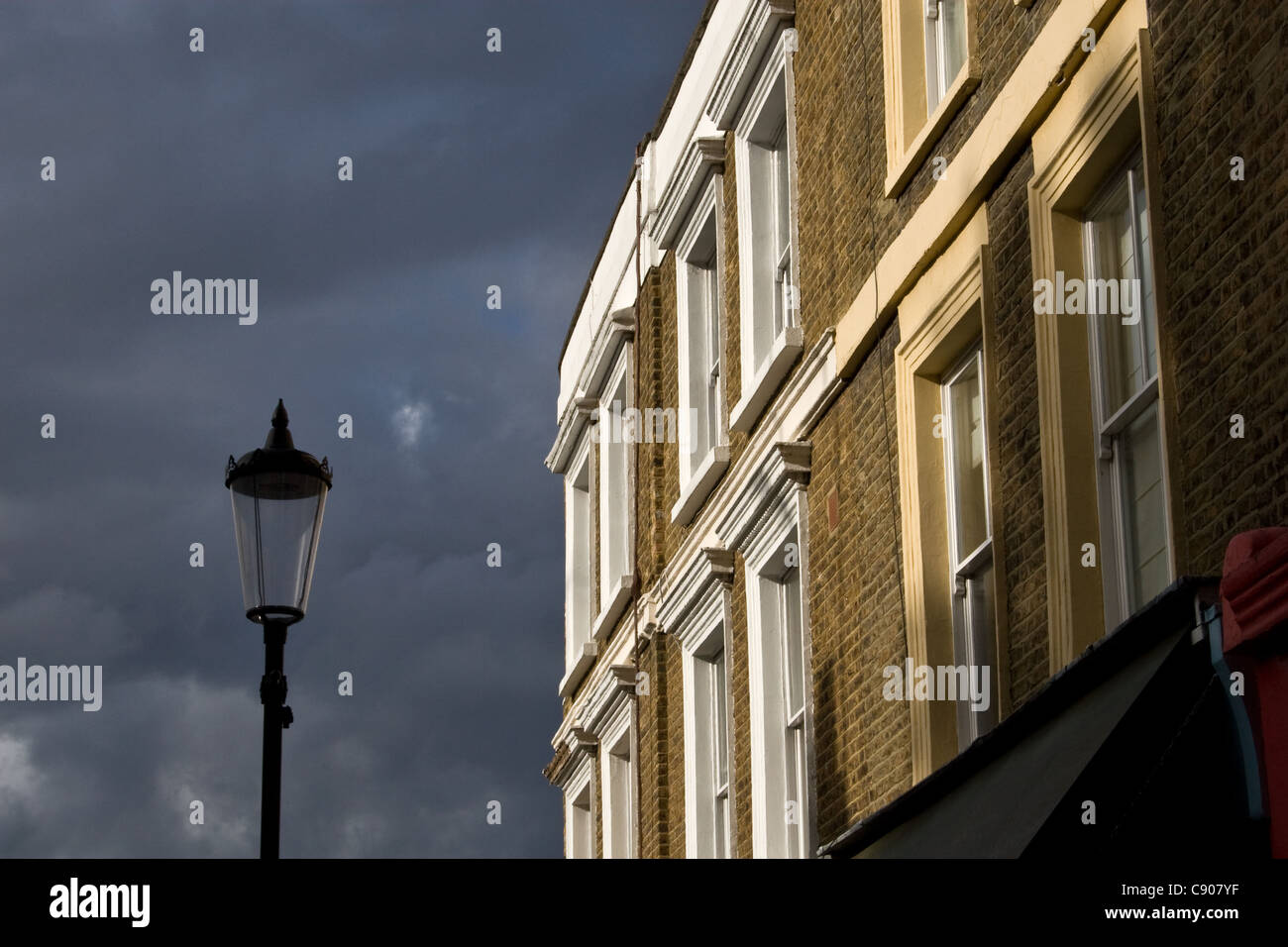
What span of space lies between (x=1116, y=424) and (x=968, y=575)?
2.06 meters

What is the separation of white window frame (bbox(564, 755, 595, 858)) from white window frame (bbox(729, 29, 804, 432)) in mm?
7681

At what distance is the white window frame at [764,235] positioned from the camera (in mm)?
14172

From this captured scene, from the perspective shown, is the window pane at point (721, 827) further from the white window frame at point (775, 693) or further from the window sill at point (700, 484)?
the window sill at point (700, 484)

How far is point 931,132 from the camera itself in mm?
11109

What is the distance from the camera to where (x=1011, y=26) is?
33.3 ft

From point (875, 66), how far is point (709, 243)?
4694 millimetres

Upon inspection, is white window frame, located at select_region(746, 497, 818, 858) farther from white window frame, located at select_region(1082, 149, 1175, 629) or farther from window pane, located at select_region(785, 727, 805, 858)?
white window frame, located at select_region(1082, 149, 1175, 629)

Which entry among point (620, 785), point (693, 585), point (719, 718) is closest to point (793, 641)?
point (693, 585)

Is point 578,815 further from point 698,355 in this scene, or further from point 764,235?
point 764,235

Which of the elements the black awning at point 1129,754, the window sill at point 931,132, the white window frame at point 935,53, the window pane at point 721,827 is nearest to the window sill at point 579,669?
the window pane at point 721,827

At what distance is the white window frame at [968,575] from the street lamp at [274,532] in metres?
3.47
